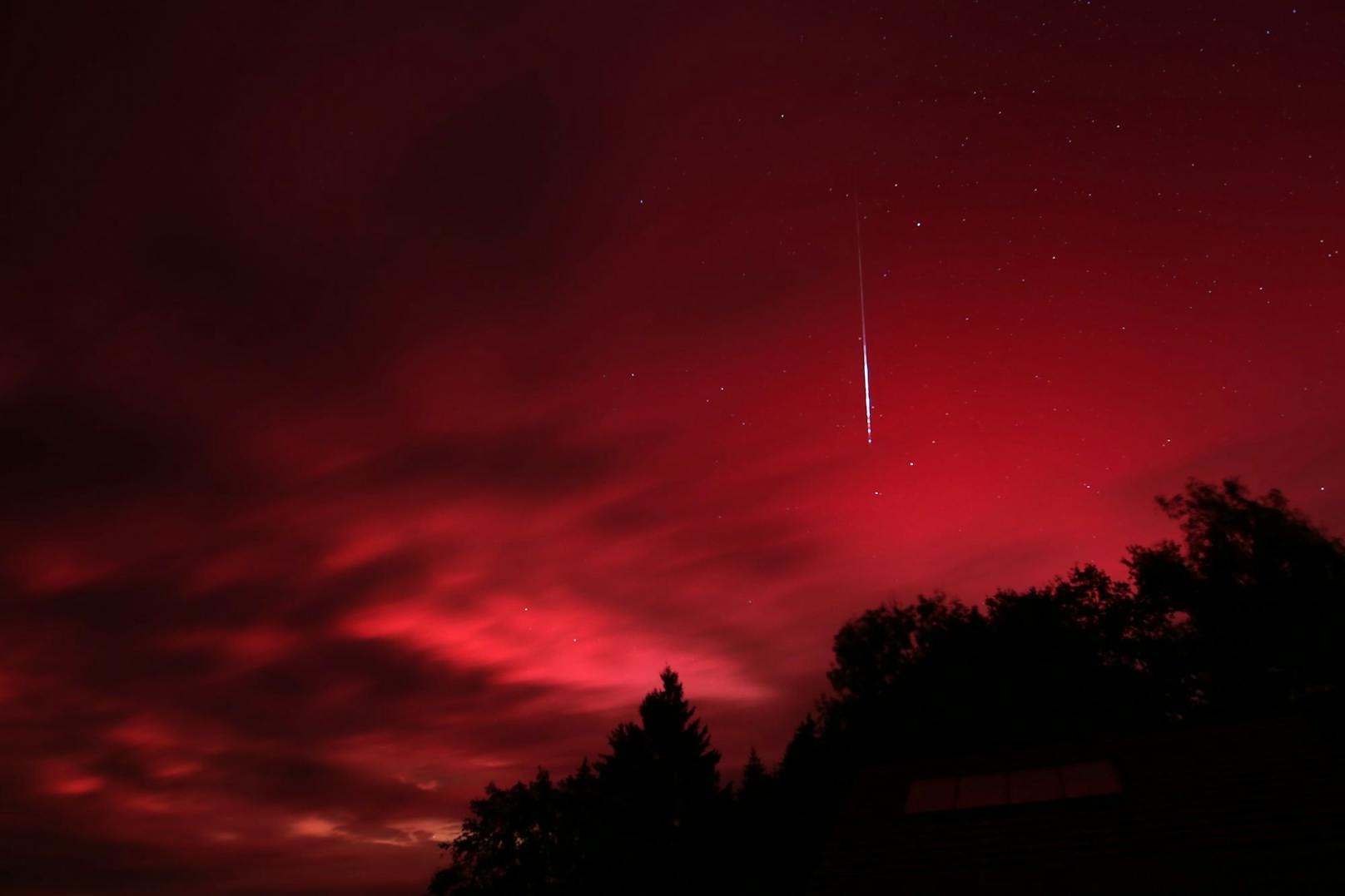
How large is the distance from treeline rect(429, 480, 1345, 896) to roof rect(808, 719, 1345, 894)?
82.3 feet

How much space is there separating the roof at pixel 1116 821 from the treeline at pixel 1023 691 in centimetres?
2508

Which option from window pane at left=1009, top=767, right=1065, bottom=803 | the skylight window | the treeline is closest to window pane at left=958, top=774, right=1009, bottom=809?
the skylight window

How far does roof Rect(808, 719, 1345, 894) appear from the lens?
9.70 meters

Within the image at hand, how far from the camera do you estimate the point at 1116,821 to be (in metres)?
11.1

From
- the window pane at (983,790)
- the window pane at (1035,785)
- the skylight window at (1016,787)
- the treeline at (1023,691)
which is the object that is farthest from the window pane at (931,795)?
Answer: the treeline at (1023,691)

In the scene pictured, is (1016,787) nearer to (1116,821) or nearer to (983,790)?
(983,790)

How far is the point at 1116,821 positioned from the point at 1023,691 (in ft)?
95.1

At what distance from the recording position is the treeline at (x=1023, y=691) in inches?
1415

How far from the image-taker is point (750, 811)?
42.0 meters

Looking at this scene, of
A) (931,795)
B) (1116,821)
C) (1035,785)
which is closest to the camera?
(1116,821)

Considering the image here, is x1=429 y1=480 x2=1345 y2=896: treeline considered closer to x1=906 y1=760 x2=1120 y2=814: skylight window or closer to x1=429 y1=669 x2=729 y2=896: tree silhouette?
x1=429 y1=669 x2=729 y2=896: tree silhouette

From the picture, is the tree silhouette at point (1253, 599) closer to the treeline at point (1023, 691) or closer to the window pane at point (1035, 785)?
the treeline at point (1023, 691)

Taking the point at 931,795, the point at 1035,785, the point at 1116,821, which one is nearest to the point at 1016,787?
the point at 1035,785

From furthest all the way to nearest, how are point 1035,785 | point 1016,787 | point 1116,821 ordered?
1. point 1016,787
2. point 1035,785
3. point 1116,821
